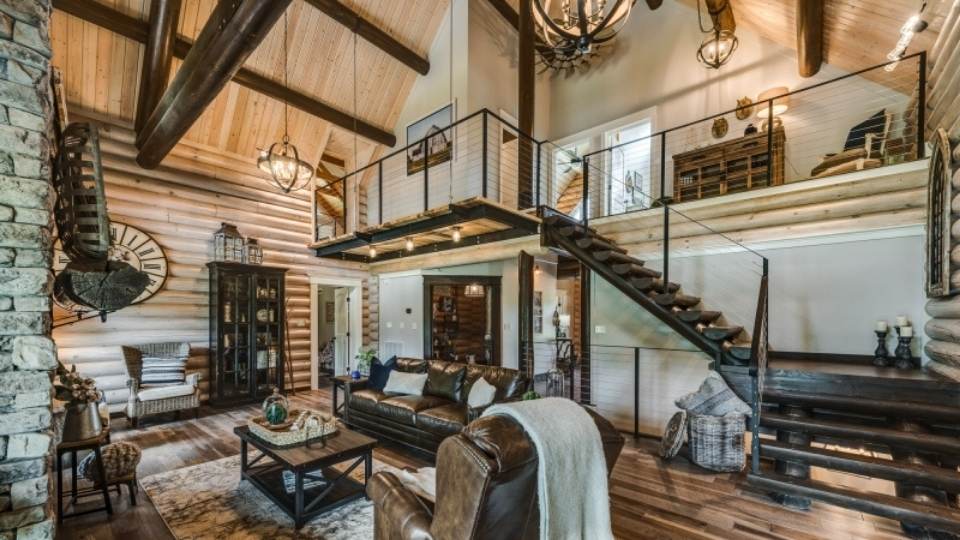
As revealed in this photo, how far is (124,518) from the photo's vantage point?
3.00 metres

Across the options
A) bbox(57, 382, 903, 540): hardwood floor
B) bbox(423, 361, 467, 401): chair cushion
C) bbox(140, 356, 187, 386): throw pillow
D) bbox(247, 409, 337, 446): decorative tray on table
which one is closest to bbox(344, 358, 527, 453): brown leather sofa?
bbox(423, 361, 467, 401): chair cushion

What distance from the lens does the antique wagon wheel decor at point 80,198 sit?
2348 mm

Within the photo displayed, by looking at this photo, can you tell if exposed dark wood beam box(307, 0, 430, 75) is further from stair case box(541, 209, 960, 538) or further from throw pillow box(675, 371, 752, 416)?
throw pillow box(675, 371, 752, 416)

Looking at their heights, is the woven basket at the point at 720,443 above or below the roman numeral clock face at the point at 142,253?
below

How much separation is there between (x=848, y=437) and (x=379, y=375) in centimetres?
458

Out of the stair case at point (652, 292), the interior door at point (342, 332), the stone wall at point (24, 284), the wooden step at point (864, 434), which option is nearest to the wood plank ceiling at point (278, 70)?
the interior door at point (342, 332)

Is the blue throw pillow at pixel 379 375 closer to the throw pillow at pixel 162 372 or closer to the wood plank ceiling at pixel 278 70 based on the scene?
the throw pillow at pixel 162 372

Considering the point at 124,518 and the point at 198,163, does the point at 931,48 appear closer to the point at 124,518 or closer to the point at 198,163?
the point at 124,518

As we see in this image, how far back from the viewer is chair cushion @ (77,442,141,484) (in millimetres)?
3059

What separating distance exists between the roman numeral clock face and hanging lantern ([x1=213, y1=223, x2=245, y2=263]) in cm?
68

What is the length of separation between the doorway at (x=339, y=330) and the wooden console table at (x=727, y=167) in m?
6.28

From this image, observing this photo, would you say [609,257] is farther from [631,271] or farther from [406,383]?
[406,383]

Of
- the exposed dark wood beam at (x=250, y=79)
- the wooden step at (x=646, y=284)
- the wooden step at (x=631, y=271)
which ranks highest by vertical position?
the exposed dark wood beam at (x=250, y=79)

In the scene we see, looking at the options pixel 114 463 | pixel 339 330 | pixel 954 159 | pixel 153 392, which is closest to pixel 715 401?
pixel 954 159
